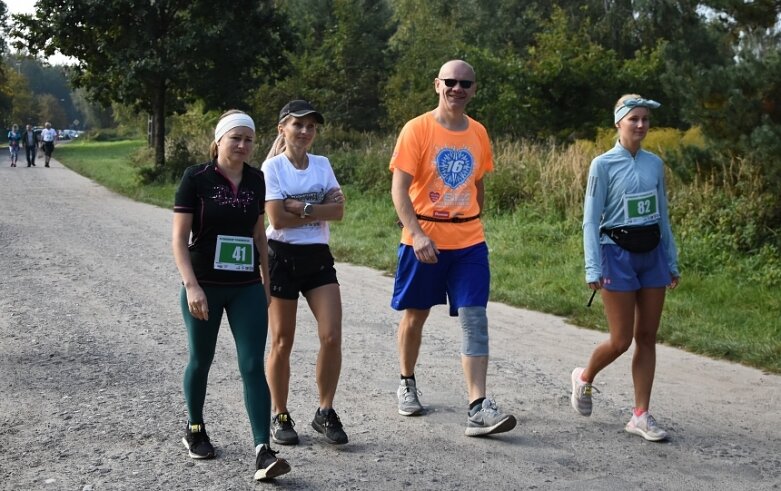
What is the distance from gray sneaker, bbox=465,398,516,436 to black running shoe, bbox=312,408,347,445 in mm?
723

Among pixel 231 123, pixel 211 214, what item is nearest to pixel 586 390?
pixel 211 214

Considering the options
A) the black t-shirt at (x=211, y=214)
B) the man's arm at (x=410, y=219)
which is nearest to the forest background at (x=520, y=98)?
the man's arm at (x=410, y=219)

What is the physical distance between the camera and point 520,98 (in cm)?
2831

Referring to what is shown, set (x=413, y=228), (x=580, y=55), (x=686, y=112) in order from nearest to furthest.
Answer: (x=413, y=228) < (x=686, y=112) < (x=580, y=55)

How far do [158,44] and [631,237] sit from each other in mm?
22604

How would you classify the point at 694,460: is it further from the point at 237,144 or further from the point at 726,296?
the point at 726,296

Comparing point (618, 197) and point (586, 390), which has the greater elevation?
point (618, 197)

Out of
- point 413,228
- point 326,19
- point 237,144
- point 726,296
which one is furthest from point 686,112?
point 326,19

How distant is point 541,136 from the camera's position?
2794 cm

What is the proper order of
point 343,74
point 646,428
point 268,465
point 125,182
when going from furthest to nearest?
point 343,74
point 125,182
point 646,428
point 268,465

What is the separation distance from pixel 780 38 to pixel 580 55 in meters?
16.4

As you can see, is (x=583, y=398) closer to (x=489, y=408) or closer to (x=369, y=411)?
(x=489, y=408)

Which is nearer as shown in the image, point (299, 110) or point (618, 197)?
point (299, 110)

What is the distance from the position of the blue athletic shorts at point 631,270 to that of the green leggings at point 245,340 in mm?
1989
